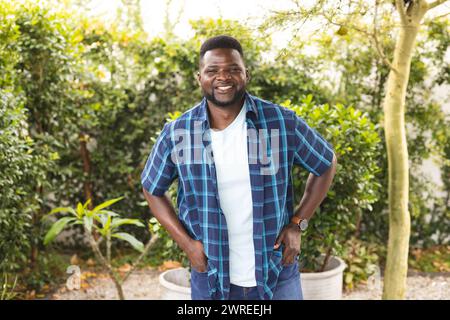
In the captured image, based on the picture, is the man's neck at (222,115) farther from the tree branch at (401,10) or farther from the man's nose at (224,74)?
the tree branch at (401,10)

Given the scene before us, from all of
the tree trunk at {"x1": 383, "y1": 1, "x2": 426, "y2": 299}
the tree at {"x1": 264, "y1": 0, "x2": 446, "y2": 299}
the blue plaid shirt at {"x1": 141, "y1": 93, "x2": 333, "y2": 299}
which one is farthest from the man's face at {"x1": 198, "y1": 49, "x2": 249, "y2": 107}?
the tree trunk at {"x1": 383, "y1": 1, "x2": 426, "y2": 299}

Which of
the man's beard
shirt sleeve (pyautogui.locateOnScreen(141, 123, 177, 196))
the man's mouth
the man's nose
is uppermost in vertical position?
the man's nose

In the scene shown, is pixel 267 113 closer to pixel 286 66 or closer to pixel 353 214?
pixel 353 214

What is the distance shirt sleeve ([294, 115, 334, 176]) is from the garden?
152cm

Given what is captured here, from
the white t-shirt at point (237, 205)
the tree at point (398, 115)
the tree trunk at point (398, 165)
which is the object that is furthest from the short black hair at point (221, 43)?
the tree trunk at point (398, 165)

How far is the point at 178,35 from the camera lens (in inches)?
204

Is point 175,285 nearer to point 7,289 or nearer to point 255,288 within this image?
point 255,288

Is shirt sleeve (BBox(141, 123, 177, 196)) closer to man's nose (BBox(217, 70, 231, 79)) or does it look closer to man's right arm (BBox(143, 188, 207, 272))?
man's right arm (BBox(143, 188, 207, 272))

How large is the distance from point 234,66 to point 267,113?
0.24 m

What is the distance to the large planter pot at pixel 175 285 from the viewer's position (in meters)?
3.37

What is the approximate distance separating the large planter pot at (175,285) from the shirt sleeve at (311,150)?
56.2 inches

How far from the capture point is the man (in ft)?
6.84

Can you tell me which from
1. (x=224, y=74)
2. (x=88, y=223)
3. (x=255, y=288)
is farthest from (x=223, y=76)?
(x=88, y=223)
